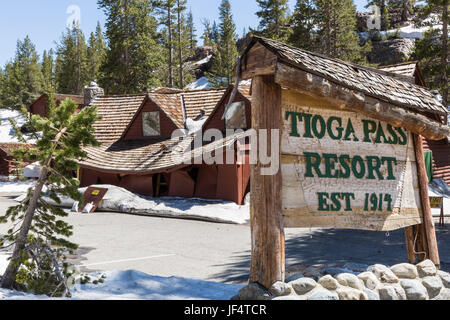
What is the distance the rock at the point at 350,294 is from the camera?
14.5 ft

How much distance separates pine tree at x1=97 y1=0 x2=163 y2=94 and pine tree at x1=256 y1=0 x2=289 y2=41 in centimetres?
1208

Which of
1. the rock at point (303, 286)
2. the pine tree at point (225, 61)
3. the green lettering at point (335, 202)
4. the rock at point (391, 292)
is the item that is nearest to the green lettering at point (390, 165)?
the green lettering at point (335, 202)

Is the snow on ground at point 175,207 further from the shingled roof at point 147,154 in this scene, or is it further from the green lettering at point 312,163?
the green lettering at point 312,163

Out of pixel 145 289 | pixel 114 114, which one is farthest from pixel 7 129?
pixel 145 289

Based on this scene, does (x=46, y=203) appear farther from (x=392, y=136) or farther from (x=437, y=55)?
(x=437, y=55)

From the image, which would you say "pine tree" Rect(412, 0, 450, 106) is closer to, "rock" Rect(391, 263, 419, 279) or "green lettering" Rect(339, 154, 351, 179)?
"rock" Rect(391, 263, 419, 279)

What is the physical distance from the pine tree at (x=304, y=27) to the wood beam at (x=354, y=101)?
35.1 meters

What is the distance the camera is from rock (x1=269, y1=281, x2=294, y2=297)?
4324mm

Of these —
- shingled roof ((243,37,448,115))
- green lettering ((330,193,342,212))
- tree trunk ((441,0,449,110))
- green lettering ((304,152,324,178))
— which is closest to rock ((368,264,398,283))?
→ green lettering ((330,193,342,212))

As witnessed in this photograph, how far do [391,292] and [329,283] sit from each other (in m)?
0.76

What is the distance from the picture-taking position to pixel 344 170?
5.33 m

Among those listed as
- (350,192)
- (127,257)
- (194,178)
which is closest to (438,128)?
(350,192)

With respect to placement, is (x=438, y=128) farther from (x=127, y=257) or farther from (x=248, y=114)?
(x=248, y=114)
